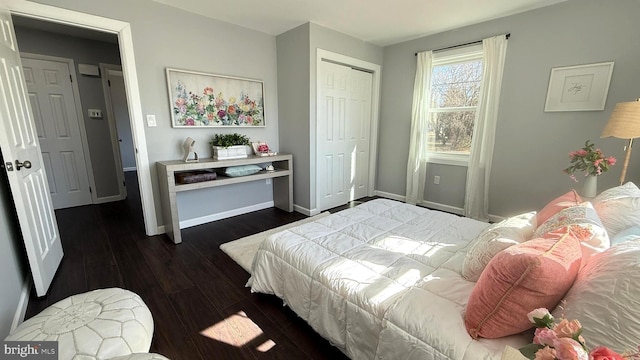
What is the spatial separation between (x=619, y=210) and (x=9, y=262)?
349cm

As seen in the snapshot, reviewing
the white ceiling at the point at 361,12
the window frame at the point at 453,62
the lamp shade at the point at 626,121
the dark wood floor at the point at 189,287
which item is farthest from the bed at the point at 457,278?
the white ceiling at the point at 361,12

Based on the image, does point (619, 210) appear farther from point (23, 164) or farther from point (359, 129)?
point (23, 164)

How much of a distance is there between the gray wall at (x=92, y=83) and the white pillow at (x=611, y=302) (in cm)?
527

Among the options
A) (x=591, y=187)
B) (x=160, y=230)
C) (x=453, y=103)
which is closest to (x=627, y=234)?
(x=591, y=187)

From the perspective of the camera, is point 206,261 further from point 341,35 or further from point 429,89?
→ point 429,89

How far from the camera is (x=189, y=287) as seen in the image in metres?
1.99

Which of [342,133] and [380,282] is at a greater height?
[342,133]

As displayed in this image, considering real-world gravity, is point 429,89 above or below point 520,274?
above

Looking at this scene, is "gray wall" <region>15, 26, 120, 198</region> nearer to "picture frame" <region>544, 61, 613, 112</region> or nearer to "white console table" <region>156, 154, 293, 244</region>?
"white console table" <region>156, 154, 293, 244</region>

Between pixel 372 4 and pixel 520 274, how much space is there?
8.99 feet

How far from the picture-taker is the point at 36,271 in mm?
1782

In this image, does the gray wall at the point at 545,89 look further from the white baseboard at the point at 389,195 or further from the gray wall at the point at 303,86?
the gray wall at the point at 303,86

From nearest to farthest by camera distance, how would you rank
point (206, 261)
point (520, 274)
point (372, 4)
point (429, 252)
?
point (520, 274) → point (429, 252) → point (206, 261) → point (372, 4)

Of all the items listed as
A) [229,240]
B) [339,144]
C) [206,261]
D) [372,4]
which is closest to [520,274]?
[206,261]
